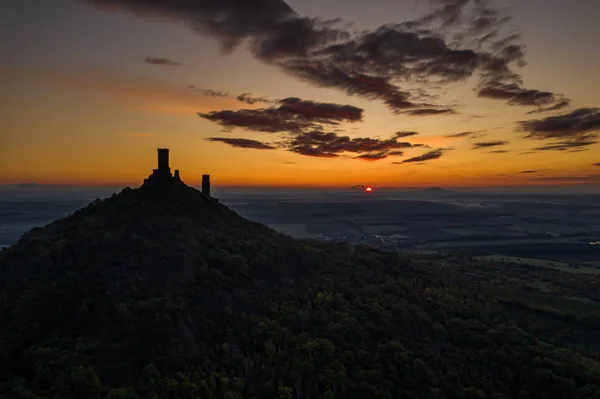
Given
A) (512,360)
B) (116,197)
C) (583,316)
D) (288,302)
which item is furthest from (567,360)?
(116,197)

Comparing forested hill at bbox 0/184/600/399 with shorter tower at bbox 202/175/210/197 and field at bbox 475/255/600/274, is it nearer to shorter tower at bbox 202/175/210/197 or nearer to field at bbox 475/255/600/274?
shorter tower at bbox 202/175/210/197

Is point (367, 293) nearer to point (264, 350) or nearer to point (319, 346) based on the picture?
point (319, 346)

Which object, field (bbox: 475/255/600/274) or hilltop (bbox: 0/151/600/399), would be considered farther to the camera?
field (bbox: 475/255/600/274)

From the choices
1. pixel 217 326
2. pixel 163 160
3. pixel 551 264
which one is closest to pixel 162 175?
pixel 163 160

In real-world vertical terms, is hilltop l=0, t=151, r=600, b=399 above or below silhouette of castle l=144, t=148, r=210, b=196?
below

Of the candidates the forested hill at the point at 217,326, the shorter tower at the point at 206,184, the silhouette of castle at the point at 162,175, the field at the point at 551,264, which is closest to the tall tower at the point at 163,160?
the silhouette of castle at the point at 162,175

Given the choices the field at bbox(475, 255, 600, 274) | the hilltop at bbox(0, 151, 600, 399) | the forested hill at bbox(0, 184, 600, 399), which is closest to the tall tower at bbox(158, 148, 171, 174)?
the hilltop at bbox(0, 151, 600, 399)

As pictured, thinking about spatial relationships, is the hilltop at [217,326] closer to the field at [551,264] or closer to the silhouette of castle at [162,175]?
the silhouette of castle at [162,175]
